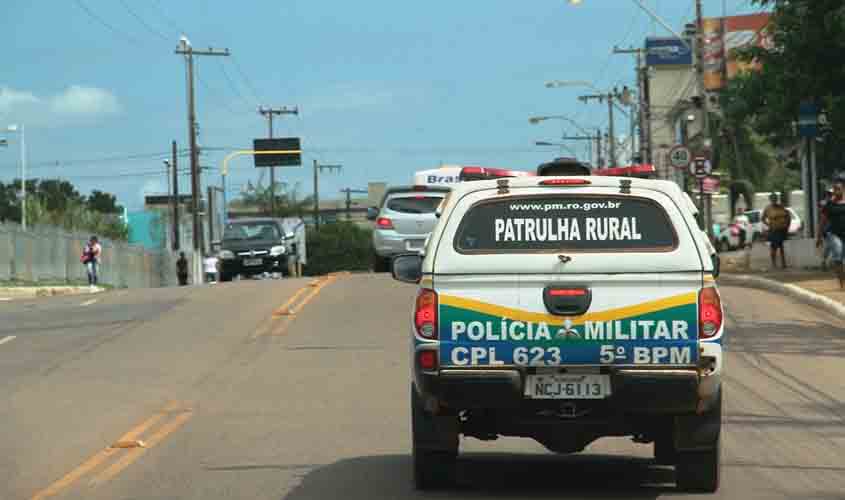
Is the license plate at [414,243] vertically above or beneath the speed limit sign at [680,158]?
beneath

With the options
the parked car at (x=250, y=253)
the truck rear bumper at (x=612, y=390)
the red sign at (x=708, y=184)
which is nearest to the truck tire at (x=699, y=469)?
the truck rear bumper at (x=612, y=390)

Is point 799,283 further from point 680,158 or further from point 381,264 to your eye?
point 680,158

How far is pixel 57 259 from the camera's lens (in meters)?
53.6

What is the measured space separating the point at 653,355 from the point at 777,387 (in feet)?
24.6

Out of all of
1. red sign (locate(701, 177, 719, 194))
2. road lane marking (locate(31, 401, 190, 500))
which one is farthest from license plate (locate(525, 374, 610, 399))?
red sign (locate(701, 177, 719, 194))

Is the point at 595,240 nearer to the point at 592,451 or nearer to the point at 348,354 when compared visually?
the point at 592,451

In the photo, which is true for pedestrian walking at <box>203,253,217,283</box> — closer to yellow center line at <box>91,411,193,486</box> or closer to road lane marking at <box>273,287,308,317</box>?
road lane marking at <box>273,287,308,317</box>

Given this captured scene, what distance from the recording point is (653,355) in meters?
8.70


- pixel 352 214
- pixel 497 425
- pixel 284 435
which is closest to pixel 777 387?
pixel 284 435

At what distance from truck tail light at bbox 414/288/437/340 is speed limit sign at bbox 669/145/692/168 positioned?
3229cm

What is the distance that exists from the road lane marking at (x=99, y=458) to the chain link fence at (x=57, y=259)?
32931 mm

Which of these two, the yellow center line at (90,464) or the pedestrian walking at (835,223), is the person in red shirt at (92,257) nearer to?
the pedestrian walking at (835,223)

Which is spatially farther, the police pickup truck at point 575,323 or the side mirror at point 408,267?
the side mirror at point 408,267

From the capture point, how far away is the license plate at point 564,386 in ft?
28.7
